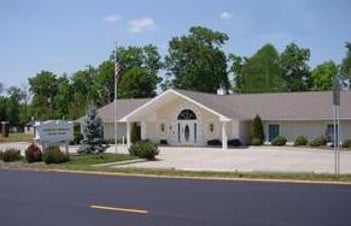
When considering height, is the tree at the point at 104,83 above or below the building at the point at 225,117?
above

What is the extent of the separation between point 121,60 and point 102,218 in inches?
3015

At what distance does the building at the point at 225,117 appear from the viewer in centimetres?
4681

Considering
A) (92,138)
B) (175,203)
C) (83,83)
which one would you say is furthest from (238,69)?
(175,203)

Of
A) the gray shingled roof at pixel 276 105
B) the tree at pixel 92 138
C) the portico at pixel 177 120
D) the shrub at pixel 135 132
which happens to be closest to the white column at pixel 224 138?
the gray shingled roof at pixel 276 105

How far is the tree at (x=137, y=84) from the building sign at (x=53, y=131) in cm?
4688

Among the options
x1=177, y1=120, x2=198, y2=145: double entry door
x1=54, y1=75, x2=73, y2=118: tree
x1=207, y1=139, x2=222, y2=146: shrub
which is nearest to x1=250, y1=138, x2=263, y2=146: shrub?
x1=207, y1=139, x2=222, y2=146: shrub

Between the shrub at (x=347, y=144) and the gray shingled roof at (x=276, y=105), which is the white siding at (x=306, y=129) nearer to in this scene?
the gray shingled roof at (x=276, y=105)

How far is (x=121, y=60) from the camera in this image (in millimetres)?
87062

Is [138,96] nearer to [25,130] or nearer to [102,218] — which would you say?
[25,130]

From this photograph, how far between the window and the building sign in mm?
20260

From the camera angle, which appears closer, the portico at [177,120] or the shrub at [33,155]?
the shrub at [33,155]

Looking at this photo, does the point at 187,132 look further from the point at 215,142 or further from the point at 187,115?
the point at 215,142

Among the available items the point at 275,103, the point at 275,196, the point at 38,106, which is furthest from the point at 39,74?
the point at 275,196

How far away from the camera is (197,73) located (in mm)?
82562
